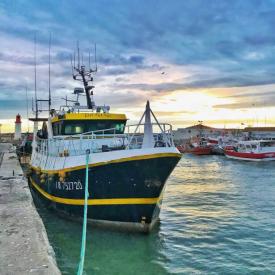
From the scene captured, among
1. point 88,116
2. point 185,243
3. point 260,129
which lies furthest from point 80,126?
point 260,129

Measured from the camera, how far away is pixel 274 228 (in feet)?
47.0

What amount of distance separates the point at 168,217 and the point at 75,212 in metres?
4.05

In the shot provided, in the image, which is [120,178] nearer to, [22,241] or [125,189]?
[125,189]

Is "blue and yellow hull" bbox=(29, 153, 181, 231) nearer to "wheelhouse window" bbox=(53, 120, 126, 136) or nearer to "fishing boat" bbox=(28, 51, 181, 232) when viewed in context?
"fishing boat" bbox=(28, 51, 181, 232)

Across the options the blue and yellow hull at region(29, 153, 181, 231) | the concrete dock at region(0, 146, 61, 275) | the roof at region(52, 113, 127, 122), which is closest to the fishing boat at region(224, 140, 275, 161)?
the roof at region(52, 113, 127, 122)

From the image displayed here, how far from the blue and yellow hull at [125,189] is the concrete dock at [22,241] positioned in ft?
6.76

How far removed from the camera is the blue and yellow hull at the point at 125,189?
1261 centimetres

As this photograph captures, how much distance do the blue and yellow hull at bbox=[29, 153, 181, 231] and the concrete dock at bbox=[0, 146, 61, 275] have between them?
81.2 inches

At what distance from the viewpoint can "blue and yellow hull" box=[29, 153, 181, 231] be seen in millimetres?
12609

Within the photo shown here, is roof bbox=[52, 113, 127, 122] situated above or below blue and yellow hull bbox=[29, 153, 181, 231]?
above

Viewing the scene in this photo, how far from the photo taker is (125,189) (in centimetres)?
1288

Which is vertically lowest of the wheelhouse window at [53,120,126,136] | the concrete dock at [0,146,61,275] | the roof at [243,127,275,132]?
the concrete dock at [0,146,61,275]

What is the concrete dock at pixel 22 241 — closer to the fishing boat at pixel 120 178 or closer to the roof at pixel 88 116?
the fishing boat at pixel 120 178

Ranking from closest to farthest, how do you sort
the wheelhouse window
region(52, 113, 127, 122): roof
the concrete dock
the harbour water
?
the concrete dock → the harbour water → region(52, 113, 127, 122): roof → the wheelhouse window
